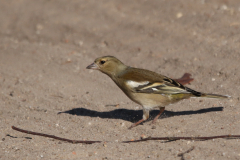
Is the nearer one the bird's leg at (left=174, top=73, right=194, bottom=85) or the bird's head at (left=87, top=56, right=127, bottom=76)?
the bird's head at (left=87, top=56, right=127, bottom=76)

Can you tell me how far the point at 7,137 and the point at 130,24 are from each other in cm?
630

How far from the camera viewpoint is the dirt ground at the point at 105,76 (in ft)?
17.9

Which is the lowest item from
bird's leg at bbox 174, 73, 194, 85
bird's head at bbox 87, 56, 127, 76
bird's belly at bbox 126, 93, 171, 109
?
bird's belly at bbox 126, 93, 171, 109

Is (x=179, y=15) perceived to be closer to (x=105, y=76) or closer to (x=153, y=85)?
(x=105, y=76)

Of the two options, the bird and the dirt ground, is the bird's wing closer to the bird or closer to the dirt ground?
the bird

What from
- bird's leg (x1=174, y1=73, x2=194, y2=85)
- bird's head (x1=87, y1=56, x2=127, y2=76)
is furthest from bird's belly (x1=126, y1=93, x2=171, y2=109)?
bird's leg (x1=174, y1=73, x2=194, y2=85)

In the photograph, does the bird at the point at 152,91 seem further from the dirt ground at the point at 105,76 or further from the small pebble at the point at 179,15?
the small pebble at the point at 179,15

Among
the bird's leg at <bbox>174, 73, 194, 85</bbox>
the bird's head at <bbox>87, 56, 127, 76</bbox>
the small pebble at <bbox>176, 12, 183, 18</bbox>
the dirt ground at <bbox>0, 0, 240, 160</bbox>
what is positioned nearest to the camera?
the dirt ground at <bbox>0, 0, 240, 160</bbox>

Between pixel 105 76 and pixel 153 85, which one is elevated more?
pixel 153 85

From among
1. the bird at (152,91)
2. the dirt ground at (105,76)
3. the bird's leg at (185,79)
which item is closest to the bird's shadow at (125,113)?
the dirt ground at (105,76)

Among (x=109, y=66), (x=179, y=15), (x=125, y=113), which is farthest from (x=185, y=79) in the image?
(x=179, y=15)

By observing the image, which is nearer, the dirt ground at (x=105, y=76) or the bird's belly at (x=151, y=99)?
the dirt ground at (x=105, y=76)

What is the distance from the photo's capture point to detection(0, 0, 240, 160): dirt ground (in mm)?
5453

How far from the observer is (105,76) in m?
8.66
